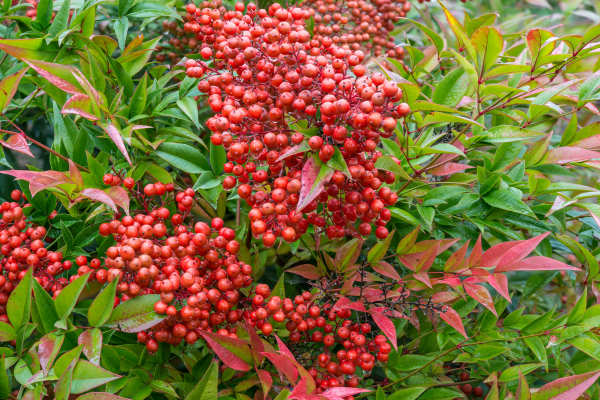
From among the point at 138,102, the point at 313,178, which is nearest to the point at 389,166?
the point at 313,178

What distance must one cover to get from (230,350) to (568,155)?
2.56 feet

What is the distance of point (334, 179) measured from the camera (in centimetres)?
70

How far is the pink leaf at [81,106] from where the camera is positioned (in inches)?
29.9

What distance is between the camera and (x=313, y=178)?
0.66 meters

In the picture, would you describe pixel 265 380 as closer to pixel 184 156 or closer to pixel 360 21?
pixel 184 156

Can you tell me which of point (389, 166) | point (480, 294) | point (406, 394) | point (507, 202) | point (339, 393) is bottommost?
point (406, 394)

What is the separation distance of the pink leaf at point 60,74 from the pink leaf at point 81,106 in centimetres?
4

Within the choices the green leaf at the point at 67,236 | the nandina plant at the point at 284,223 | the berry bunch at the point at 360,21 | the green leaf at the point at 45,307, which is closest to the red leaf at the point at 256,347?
the nandina plant at the point at 284,223

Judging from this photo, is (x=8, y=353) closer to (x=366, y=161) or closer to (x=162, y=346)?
(x=162, y=346)

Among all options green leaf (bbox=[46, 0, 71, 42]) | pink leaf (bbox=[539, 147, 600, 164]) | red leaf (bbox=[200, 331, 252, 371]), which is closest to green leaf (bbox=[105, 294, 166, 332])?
red leaf (bbox=[200, 331, 252, 371])

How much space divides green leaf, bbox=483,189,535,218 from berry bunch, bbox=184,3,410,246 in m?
0.25

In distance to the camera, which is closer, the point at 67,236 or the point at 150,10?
the point at 67,236

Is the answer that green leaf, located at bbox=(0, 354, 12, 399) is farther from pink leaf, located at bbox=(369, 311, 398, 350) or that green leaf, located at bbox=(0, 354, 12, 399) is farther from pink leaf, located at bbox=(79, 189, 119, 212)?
pink leaf, located at bbox=(369, 311, 398, 350)

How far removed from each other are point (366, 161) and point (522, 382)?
46cm
